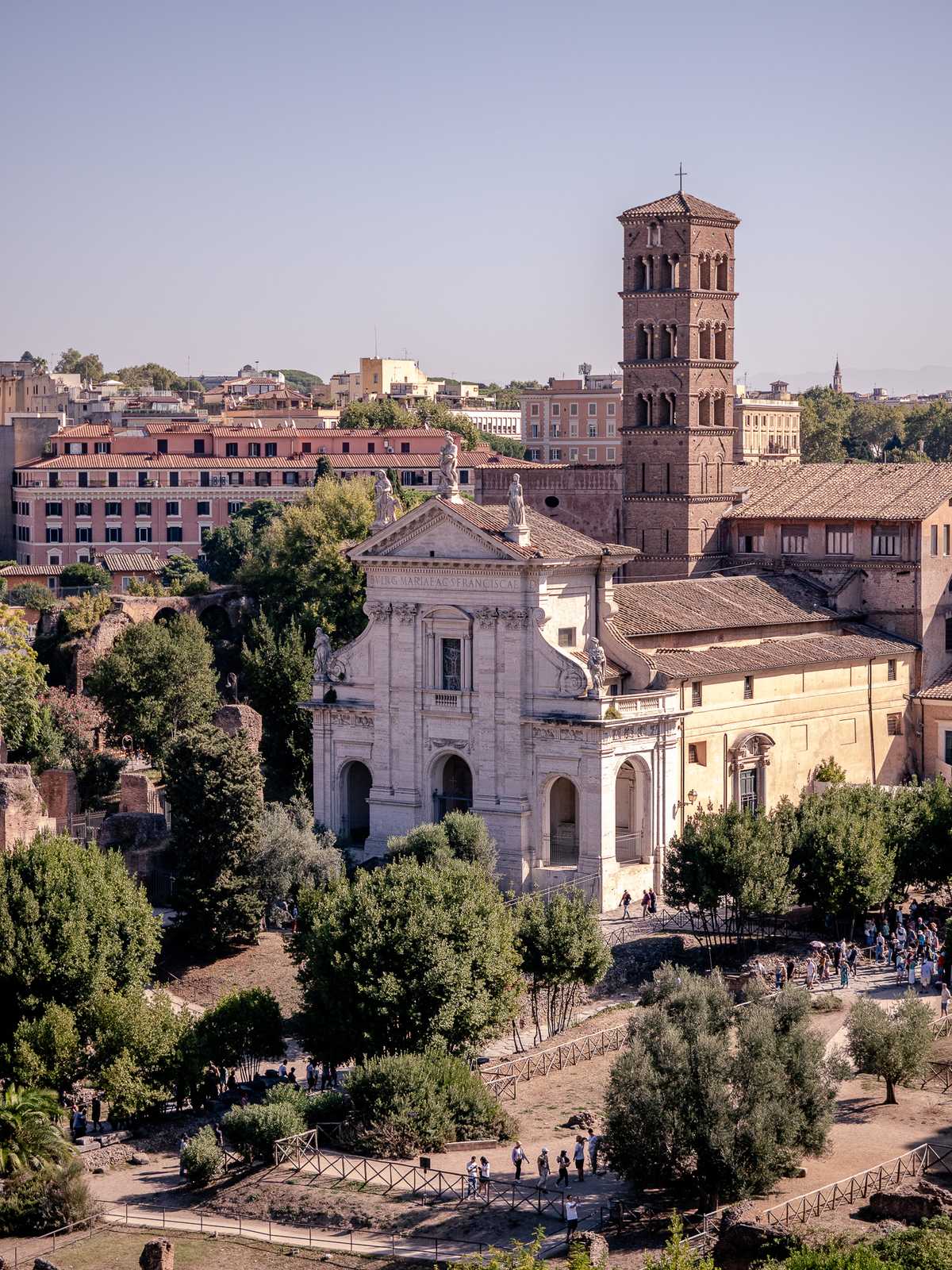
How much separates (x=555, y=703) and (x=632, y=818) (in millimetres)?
4079

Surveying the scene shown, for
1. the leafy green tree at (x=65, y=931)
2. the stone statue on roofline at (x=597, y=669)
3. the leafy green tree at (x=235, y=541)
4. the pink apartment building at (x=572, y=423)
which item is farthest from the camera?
the pink apartment building at (x=572, y=423)

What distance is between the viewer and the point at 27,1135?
43.9 metres

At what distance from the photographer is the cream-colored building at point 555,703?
6172 cm

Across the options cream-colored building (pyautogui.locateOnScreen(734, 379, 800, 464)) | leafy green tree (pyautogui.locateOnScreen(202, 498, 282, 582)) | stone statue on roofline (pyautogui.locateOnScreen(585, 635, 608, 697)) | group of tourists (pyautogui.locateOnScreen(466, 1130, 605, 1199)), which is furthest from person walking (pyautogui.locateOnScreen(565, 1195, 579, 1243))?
cream-colored building (pyautogui.locateOnScreen(734, 379, 800, 464))

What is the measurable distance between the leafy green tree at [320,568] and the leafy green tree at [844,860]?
98.5 feet

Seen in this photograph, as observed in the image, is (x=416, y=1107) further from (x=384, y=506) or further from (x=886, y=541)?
(x=886, y=541)

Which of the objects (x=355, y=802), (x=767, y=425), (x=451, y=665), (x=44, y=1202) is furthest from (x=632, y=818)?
(x=767, y=425)

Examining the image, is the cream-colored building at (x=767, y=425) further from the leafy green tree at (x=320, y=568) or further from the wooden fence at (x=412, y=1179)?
the wooden fence at (x=412, y=1179)

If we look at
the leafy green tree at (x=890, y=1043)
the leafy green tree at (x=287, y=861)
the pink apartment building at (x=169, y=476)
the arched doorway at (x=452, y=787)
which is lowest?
the leafy green tree at (x=890, y=1043)

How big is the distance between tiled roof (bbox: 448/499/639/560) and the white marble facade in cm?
7

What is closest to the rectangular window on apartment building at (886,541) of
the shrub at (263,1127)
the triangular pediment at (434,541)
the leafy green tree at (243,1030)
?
the triangular pediment at (434,541)

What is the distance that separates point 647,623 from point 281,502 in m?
54.8

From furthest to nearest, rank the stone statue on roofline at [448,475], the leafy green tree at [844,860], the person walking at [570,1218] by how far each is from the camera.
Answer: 1. the stone statue on roofline at [448,475]
2. the leafy green tree at [844,860]
3. the person walking at [570,1218]

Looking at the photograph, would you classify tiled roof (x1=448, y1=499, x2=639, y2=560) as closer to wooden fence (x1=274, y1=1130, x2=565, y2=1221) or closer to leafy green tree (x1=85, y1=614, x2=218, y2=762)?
leafy green tree (x1=85, y1=614, x2=218, y2=762)
